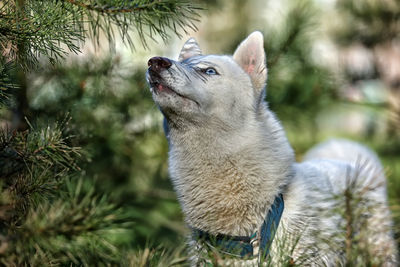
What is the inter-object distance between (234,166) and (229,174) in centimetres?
4

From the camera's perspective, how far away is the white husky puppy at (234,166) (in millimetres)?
2227

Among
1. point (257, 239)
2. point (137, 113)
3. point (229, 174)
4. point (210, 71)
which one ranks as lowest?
point (257, 239)

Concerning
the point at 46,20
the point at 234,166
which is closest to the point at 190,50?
the point at 234,166

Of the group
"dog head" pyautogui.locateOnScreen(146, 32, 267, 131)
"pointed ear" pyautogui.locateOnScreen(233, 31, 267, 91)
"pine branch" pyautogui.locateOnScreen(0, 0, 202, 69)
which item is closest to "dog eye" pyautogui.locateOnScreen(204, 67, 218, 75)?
"dog head" pyautogui.locateOnScreen(146, 32, 267, 131)

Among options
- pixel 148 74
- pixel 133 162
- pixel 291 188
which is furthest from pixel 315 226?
pixel 133 162

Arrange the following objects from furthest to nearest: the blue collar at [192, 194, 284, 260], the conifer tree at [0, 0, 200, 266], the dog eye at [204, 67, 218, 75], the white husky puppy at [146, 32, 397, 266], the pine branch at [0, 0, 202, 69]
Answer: the dog eye at [204, 67, 218, 75]
the white husky puppy at [146, 32, 397, 266]
the blue collar at [192, 194, 284, 260]
the pine branch at [0, 0, 202, 69]
the conifer tree at [0, 0, 200, 266]

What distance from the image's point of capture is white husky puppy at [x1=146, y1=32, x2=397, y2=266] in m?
2.23

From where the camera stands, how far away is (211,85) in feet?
7.96

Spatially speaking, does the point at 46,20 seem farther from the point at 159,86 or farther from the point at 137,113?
the point at 137,113

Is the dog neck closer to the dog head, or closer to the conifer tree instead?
the dog head

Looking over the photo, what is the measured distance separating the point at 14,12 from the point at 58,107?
100cm

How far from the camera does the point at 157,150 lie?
4.18 meters

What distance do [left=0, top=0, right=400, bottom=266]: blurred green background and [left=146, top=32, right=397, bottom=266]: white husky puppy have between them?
223mm

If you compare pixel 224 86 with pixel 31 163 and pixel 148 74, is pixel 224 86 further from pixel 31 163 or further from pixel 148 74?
pixel 31 163
